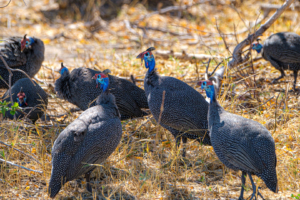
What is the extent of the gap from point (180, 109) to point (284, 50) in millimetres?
2014

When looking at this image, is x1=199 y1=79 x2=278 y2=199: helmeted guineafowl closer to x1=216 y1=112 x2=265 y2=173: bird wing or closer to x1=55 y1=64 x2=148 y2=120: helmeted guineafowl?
x1=216 y1=112 x2=265 y2=173: bird wing

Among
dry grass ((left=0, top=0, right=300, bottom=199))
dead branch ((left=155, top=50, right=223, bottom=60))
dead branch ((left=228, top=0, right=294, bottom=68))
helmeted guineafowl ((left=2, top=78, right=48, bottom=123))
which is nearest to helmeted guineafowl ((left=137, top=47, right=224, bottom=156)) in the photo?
dry grass ((left=0, top=0, right=300, bottom=199))

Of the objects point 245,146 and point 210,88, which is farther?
point 210,88

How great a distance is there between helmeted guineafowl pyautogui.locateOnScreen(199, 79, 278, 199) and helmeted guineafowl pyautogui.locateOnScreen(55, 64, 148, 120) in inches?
48.9

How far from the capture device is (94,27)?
26.5ft

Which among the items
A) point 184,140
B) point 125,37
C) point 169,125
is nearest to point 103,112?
point 169,125

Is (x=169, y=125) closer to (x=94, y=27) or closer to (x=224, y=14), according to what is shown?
(x=94, y=27)

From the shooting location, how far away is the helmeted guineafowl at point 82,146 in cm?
274

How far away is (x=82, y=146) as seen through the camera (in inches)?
111

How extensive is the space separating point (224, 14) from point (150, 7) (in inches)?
75.8

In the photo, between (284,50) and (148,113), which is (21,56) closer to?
(148,113)

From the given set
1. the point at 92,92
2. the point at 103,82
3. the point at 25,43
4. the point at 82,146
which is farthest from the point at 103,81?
the point at 25,43

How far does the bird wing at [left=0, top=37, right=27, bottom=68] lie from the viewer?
15.5ft

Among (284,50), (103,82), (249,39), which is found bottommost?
(103,82)
